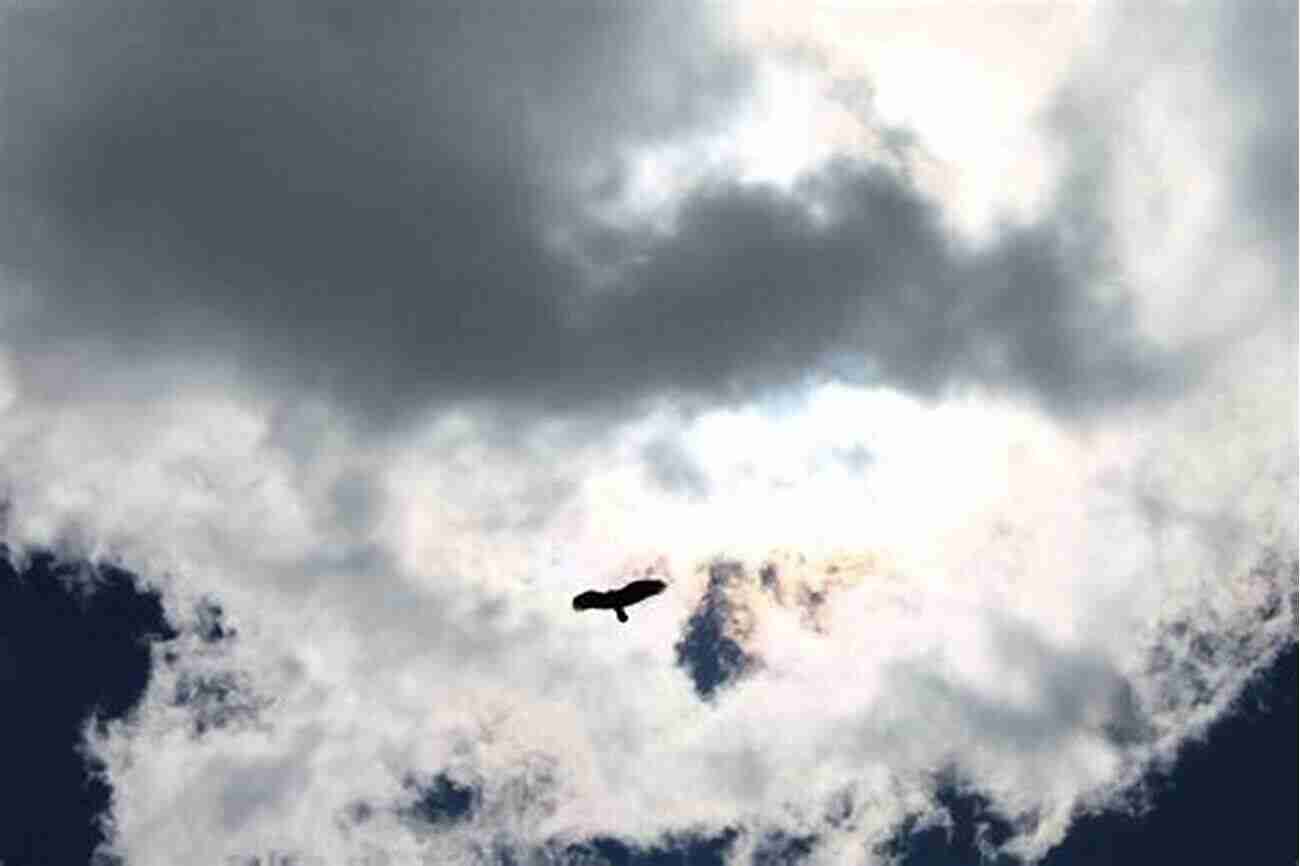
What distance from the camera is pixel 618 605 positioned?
4612cm

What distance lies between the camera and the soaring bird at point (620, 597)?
43.2 metres

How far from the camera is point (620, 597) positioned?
45.0m

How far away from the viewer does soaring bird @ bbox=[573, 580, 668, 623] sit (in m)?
43.2
